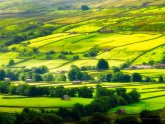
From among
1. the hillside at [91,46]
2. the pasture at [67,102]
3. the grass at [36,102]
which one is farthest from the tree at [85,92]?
the hillside at [91,46]

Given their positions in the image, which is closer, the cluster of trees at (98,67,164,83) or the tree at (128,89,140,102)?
the tree at (128,89,140,102)

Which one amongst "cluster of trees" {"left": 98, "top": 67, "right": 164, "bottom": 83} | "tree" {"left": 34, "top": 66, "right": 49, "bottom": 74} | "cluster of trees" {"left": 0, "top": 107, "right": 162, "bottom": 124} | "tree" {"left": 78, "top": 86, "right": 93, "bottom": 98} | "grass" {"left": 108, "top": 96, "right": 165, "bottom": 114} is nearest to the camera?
"cluster of trees" {"left": 0, "top": 107, "right": 162, "bottom": 124}

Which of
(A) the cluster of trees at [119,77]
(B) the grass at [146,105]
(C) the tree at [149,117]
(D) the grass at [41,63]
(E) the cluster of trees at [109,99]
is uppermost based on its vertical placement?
(C) the tree at [149,117]

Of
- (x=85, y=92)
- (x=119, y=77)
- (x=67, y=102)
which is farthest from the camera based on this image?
(x=119, y=77)

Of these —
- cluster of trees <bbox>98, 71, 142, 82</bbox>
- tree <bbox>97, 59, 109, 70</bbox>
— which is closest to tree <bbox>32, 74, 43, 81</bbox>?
cluster of trees <bbox>98, 71, 142, 82</bbox>

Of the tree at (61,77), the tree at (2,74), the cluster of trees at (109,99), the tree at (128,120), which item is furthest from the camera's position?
the tree at (2,74)

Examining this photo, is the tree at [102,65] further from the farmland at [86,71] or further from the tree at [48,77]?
the tree at [48,77]

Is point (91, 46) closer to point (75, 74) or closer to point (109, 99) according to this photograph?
point (75, 74)

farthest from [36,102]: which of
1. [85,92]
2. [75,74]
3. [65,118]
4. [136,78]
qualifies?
[75,74]

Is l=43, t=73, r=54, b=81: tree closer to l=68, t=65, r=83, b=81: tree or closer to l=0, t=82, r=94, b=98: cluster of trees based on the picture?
l=68, t=65, r=83, b=81: tree

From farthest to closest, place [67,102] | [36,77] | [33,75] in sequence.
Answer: [33,75] → [36,77] → [67,102]

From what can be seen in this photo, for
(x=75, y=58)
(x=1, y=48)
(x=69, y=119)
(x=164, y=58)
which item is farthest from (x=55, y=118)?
(x=1, y=48)
